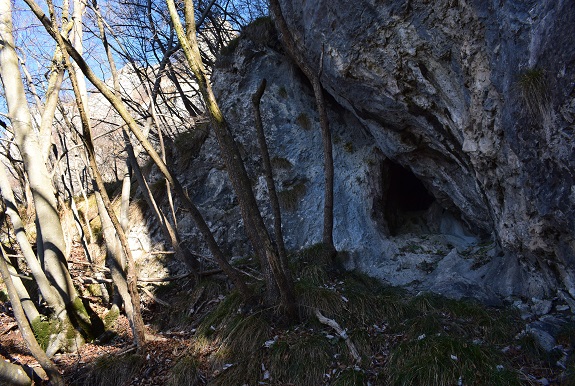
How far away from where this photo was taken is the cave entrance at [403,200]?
7.76 m

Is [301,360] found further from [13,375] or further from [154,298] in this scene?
[154,298]

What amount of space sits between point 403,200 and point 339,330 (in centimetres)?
447

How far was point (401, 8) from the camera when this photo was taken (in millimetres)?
5473

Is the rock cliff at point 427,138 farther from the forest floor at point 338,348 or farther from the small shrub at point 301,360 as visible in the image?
the small shrub at point 301,360

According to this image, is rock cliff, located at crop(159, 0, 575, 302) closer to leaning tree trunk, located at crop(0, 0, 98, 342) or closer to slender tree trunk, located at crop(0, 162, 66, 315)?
leaning tree trunk, located at crop(0, 0, 98, 342)

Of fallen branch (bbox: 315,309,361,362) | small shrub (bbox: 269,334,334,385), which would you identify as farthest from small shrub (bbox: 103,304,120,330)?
fallen branch (bbox: 315,309,361,362)

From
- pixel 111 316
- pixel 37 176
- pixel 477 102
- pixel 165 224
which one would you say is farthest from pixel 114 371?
pixel 477 102

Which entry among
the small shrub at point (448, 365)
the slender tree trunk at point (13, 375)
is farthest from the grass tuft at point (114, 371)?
the small shrub at point (448, 365)

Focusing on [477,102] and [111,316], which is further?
[111,316]

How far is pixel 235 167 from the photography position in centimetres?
464

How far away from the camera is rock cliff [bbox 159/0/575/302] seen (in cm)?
389

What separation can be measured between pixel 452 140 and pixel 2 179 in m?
6.87

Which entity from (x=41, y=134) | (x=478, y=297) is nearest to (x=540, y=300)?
(x=478, y=297)

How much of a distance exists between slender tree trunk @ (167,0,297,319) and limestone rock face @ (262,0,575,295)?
2.54 m
